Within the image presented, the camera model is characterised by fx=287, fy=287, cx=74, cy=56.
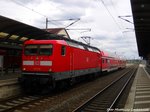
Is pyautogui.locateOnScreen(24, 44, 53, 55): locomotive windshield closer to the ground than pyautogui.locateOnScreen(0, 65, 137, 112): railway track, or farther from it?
farther from it

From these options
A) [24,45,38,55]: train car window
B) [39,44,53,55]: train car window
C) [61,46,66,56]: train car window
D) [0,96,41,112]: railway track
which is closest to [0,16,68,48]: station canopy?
[61,46,66,56]: train car window

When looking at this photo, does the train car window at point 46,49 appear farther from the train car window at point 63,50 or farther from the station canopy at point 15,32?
the station canopy at point 15,32

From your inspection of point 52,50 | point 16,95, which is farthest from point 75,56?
point 16,95

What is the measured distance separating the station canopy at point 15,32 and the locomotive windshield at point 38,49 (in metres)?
1.86

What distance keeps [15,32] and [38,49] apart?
4.45 metres

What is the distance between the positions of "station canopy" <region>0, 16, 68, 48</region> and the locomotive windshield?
1.86 m

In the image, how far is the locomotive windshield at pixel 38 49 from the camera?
16.3 m

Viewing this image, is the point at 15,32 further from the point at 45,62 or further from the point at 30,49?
the point at 45,62

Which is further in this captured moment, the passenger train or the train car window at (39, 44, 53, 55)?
the train car window at (39, 44, 53, 55)

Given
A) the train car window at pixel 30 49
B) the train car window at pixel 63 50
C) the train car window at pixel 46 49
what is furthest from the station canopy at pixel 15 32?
the train car window at pixel 46 49

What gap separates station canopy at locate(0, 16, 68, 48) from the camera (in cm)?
1767

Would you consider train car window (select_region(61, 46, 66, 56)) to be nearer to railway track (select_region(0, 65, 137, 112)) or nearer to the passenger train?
the passenger train

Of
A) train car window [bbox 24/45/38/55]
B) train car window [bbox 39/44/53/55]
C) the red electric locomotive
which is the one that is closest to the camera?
the red electric locomotive

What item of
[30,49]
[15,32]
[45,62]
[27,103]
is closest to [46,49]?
[45,62]
